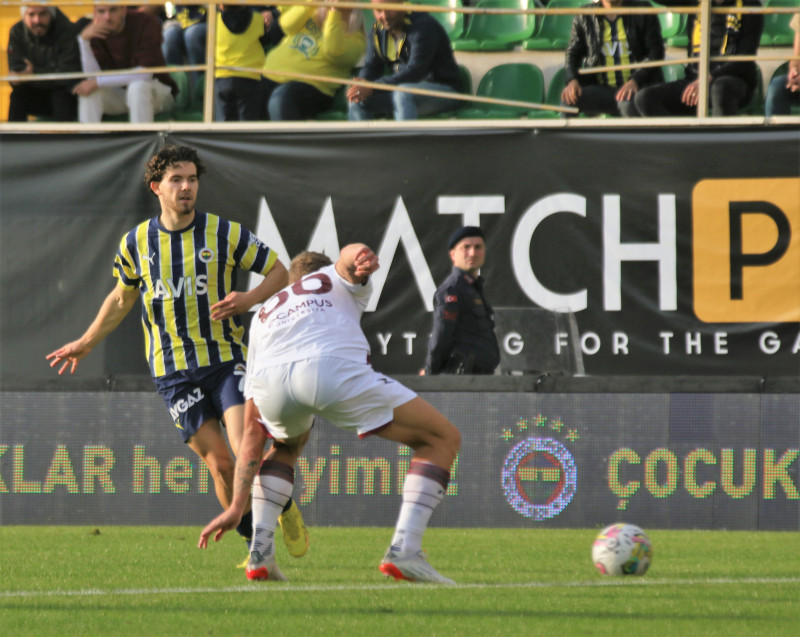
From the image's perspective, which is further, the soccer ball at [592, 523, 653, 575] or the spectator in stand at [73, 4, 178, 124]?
the spectator in stand at [73, 4, 178, 124]

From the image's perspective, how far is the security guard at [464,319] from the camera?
8984mm

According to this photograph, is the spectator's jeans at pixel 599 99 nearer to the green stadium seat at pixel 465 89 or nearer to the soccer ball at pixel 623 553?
the green stadium seat at pixel 465 89

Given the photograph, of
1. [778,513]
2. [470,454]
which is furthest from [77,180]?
[778,513]

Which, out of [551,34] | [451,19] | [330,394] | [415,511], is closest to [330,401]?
[330,394]

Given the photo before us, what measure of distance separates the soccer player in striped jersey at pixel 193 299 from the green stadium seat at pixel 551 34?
23.6 feet

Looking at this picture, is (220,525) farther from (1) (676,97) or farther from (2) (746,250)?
(1) (676,97)

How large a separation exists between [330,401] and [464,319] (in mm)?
3448

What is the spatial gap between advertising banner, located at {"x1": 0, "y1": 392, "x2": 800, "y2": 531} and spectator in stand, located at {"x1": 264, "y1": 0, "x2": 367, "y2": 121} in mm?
3548

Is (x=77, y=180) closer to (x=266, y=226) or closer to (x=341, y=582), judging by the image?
(x=266, y=226)

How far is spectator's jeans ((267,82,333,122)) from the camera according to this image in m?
11.4

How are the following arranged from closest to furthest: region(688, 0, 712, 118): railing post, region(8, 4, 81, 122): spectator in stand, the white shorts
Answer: the white shorts, region(688, 0, 712, 118): railing post, region(8, 4, 81, 122): spectator in stand

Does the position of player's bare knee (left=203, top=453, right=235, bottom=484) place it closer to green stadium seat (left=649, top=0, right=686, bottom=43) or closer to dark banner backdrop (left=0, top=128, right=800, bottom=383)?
dark banner backdrop (left=0, top=128, right=800, bottom=383)

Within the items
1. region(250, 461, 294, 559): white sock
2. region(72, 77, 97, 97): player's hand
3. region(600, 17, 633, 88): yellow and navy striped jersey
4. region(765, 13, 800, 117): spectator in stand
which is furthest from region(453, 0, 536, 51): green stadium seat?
region(250, 461, 294, 559): white sock

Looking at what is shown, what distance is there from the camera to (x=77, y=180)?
35.6ft
